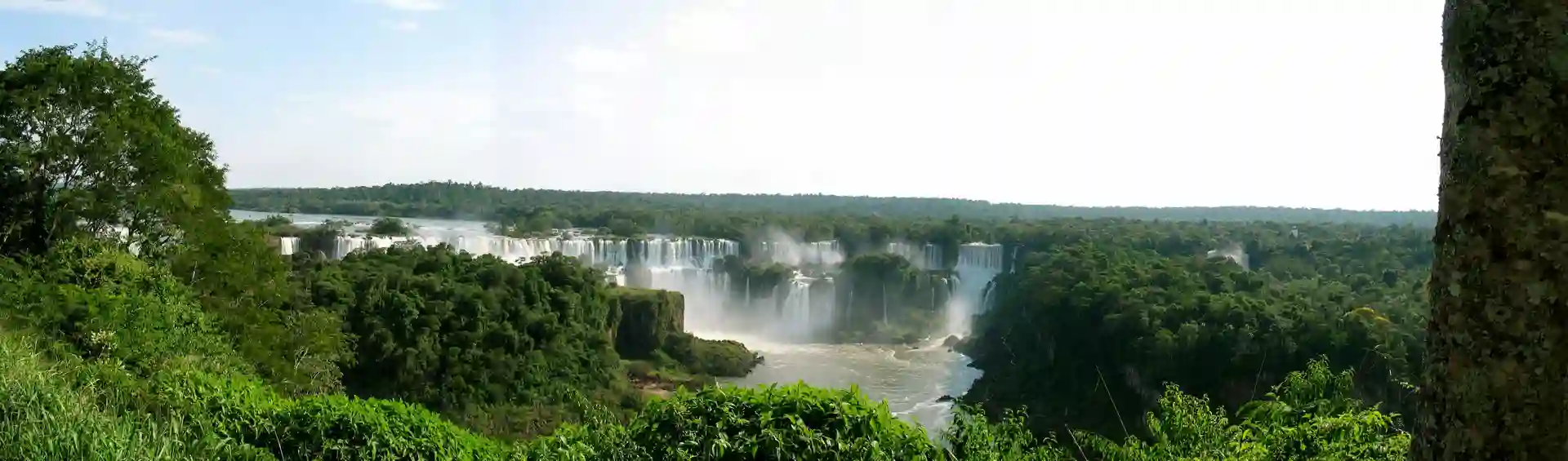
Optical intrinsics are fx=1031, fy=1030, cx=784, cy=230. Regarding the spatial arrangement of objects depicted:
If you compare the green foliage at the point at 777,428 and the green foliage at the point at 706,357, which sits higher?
the green foliage at the point at 777,428

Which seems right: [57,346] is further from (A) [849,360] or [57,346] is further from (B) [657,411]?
(A) [849,360]

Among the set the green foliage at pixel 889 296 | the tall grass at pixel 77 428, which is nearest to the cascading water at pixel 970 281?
the green foliage at pixel 889 296

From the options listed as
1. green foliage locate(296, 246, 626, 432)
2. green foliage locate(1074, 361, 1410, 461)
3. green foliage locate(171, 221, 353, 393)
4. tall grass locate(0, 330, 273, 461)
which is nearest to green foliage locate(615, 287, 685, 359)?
green foliage locate(296, 246, 626, 432)

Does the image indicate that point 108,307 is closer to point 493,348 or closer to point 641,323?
point 493,348

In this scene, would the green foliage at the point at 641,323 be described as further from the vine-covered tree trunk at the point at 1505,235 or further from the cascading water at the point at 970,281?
the vine-covered tree trunk at the point at 1505,235

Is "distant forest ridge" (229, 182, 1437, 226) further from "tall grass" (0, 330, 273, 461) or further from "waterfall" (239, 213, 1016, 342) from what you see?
"tall grass" (0, 330, 273, 461)
